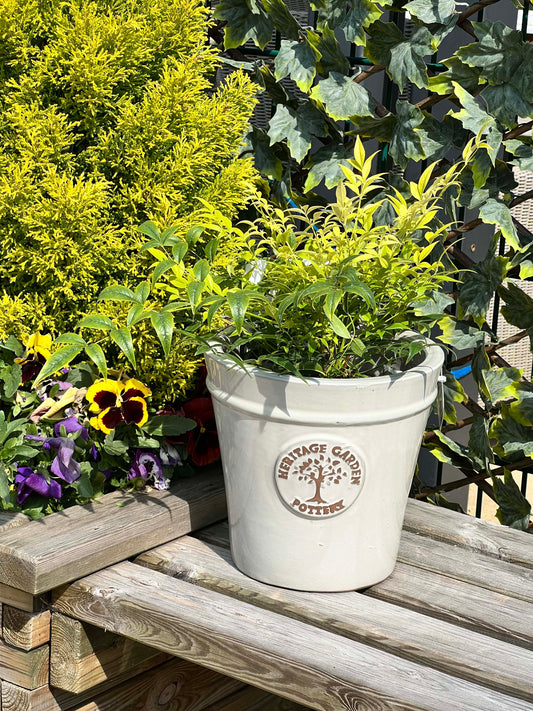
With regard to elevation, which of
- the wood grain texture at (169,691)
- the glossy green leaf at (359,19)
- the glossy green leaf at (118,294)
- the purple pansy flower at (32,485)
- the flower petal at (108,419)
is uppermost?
the glossy green leaf at (359,19)

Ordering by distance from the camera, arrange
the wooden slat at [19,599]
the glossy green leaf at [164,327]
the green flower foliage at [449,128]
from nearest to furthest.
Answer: the glossy green leaf at [164,327], the wooden slat at [19,599], the green flower foliage at [449,128]

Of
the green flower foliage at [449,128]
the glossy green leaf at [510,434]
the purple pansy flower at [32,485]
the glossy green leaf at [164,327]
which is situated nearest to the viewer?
the glossy green leaf at [164,327]

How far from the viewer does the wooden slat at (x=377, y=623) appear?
1.08m

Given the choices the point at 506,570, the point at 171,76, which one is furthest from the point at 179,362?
the point at 506,570

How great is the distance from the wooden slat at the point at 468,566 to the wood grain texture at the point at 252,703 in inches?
17.2

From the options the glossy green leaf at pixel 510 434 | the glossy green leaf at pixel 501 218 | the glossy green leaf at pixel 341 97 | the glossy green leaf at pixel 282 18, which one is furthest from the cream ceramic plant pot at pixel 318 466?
the glossy green leaf at pixel 282 18

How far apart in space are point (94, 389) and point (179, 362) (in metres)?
0.18

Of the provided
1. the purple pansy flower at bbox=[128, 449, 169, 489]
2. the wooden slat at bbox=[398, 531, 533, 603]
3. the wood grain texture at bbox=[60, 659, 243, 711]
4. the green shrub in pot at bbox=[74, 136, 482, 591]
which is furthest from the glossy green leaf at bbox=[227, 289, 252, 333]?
the wood grain texture at bbox=[60, 659, 243, 711]

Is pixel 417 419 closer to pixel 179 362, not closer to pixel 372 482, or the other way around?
pixel 372 482

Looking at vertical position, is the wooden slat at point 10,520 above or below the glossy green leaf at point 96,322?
below

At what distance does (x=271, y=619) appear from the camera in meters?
1.18

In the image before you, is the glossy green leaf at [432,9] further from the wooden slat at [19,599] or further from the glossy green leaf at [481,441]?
the wooden slat at [19,599]

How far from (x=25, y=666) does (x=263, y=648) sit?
0.39 metres

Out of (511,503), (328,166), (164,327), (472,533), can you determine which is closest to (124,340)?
(164,327)
